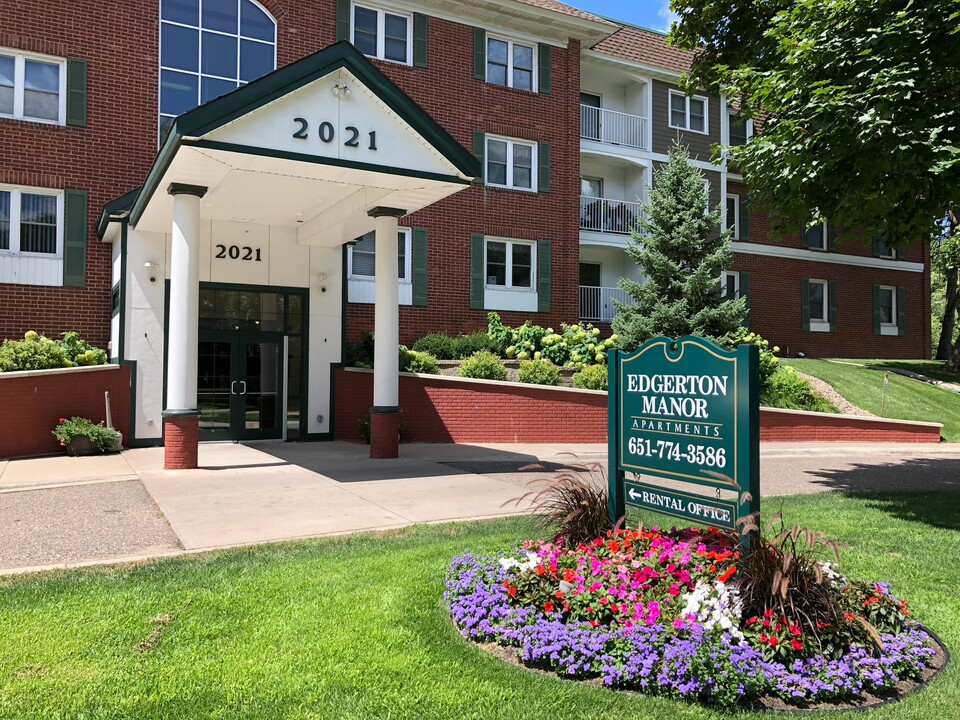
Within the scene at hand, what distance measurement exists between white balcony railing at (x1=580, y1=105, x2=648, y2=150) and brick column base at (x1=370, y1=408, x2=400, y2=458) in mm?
14614

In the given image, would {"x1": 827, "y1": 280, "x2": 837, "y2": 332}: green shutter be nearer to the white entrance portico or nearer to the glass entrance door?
the white entrance portico

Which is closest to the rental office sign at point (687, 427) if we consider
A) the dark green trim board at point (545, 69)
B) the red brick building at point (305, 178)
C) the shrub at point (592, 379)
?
the red brick building at point (305, 178)

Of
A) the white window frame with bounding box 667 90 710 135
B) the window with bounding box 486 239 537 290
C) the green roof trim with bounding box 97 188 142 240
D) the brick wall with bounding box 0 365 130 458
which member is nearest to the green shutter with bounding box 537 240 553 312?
the window with bounding box 486 239 537 290

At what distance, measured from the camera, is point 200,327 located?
48.8 feet

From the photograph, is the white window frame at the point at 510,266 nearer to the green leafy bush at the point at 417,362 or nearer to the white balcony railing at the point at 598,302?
the white balcony railing at the point at 598,302

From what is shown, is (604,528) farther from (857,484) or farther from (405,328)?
(405,328)

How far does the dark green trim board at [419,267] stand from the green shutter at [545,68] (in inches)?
232

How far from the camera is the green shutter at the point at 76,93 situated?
15875 mm

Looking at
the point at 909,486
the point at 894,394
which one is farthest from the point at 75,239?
the point at 894,394

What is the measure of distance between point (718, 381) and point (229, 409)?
12349 millimetres

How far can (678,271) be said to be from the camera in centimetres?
1998

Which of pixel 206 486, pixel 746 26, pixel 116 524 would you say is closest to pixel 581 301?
pixel 746 26

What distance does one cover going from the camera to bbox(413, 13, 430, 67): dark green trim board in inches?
778

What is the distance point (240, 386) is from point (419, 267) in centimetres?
614
